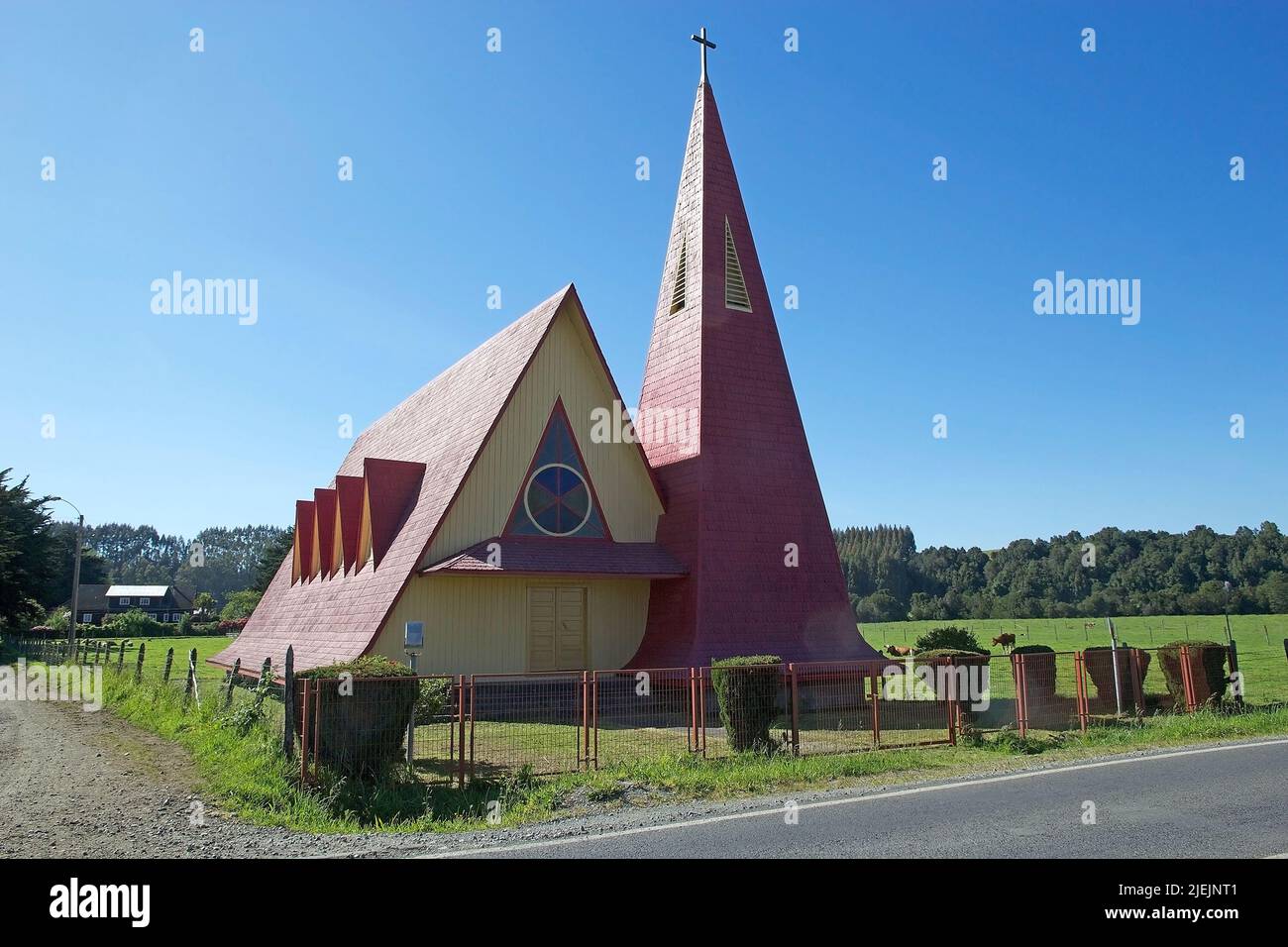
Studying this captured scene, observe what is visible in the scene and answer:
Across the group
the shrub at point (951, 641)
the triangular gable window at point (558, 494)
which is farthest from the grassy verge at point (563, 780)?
the triangular gable window at point (558, 494)

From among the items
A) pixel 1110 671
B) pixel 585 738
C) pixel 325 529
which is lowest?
pixel 1110 671

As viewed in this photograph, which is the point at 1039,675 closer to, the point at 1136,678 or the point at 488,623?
the point at 1136,678

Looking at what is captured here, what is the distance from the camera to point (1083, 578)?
109875mm

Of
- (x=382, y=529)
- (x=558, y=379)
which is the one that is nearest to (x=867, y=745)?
(x=558, y=379)

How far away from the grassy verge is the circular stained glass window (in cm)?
757

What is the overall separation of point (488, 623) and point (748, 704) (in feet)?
27.7

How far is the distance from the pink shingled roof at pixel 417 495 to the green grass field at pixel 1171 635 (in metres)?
16.0

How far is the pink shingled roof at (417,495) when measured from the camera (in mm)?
18672

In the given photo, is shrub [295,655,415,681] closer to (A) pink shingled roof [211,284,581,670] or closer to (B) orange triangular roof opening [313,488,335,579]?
(A) pink shingled roof [211,284,581,670]

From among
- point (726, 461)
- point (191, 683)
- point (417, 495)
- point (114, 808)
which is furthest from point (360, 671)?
point (726, 461)

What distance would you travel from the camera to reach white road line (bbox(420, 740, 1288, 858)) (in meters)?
7.58

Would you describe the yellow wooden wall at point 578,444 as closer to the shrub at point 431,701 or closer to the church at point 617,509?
the church at point 617,509
